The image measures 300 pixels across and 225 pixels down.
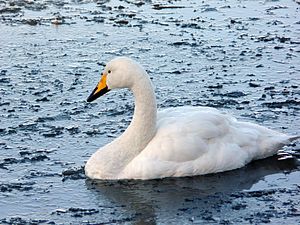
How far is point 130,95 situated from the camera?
36.3 feet

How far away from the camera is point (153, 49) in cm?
1318

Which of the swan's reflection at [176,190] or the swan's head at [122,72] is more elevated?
the swan's head at [122,72]

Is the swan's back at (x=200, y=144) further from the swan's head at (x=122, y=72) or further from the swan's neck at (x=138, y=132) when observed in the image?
the swan's head at (x=122, y=72)

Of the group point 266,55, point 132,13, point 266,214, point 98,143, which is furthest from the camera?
point 132,13

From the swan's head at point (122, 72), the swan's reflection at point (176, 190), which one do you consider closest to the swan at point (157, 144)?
the swan's head at point (122, 72)

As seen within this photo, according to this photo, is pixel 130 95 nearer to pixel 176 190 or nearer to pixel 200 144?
pixel 200 144

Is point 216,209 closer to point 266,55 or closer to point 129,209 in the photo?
point 129,209

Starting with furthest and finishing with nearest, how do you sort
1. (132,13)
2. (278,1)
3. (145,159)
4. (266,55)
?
(278,1)
(132,13)
(266,55)
(145,159)

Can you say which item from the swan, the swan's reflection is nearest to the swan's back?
the swan

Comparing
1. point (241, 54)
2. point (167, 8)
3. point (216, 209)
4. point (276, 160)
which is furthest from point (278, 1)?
point (216, 209)

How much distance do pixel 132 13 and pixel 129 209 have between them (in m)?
8.75

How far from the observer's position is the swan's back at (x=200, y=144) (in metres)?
8.45

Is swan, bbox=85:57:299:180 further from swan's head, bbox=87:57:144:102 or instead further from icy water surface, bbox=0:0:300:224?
icy water surface, bbox=0:0:300:224

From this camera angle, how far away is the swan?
8.45 m
